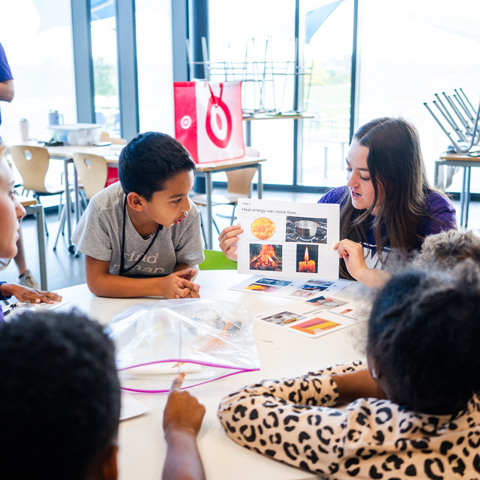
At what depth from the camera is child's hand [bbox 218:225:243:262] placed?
162 cm

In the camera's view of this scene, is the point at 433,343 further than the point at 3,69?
No

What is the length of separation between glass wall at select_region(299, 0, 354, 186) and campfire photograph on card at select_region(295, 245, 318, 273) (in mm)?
5319

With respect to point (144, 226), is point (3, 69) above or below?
above

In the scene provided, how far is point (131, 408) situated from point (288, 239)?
0.82m

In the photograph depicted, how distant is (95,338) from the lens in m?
0.56

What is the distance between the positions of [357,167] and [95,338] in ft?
4.36

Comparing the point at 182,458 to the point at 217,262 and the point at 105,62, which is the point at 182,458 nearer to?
the point at 217,262

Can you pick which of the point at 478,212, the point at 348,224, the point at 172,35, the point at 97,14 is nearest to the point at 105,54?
→ the point at 97,14

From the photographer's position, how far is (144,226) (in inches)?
67.2

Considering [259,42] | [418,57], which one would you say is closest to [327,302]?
[418,57]

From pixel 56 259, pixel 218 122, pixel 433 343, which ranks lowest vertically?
pixel 56 259

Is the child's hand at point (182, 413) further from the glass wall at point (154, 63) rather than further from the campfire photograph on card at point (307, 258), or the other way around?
the glass wall at point (154, 63)

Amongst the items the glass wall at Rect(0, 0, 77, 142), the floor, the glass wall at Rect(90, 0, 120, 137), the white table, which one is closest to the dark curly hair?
the white table

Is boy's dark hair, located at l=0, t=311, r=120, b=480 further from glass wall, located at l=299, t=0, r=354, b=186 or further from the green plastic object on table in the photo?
glass wall, located at l=299, t=0, r=354, b=186
